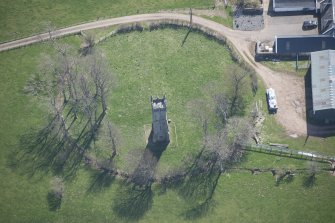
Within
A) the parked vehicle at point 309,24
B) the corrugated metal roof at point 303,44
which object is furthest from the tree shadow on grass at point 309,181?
the parked vehicle at point 309,24

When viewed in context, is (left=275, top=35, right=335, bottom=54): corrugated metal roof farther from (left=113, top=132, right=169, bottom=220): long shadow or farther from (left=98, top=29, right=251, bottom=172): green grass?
(left=113, top=132, right=169, bottom=220): long shadow

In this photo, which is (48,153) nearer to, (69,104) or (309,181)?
(69,104)

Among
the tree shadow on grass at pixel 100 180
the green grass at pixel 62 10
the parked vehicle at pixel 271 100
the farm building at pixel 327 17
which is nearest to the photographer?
the tree shadow on grass at pixel 100 180

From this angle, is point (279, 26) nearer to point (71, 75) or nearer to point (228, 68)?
point (228, 68)

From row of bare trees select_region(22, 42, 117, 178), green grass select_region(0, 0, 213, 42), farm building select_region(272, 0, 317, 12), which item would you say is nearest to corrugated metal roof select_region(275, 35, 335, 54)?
farm building select_region(272, 0, 317, 12)

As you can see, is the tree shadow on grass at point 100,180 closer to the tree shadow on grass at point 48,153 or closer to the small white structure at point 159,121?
the tree shadow on grass at point 48,153

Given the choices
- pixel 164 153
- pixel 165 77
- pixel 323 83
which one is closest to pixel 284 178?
pixel 323 83

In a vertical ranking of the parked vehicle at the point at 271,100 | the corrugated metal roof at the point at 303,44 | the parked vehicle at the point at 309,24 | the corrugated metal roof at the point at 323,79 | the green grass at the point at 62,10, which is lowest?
the parked vehicle at the point at 271,100
